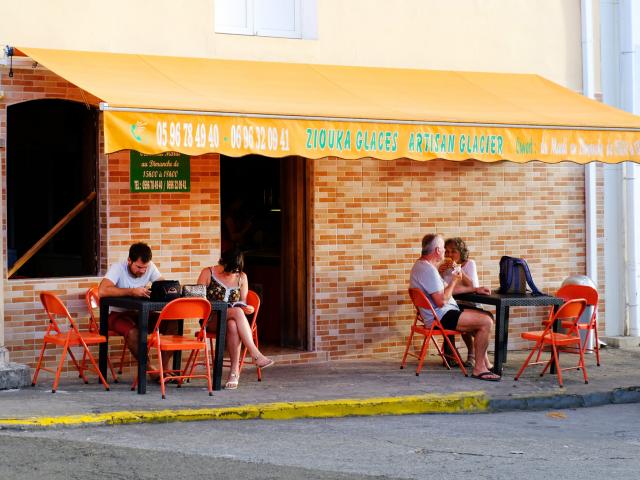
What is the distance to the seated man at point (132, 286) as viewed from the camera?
10.8 m

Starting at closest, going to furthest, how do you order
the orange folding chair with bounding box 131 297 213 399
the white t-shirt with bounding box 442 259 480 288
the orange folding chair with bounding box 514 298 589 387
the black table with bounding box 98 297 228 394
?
the orange folding chair with bounding box 131 297 213 399, the black table with bounding box 98 297 228 394, the orange folding chair with bounding box 514 298 589 387, the white t-shirt with bounding box 442 259 480 288

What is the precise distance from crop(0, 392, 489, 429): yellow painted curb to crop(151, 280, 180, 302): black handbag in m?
1.26

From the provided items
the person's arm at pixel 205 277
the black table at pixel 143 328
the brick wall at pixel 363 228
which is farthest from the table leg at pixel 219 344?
the brick wall at pixel 363 228

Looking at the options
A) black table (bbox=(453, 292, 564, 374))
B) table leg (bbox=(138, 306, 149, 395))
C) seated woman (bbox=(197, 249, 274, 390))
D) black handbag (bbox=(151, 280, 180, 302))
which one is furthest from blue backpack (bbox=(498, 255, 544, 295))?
table leg (bbox=(138, 306, 149, 395))

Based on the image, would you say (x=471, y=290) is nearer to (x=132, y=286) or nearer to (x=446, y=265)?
(x=446, y=265)

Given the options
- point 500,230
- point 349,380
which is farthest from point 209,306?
point 500,230

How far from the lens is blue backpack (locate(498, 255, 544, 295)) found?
12.2 m

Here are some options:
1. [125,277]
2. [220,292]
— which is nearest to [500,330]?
[220,292]

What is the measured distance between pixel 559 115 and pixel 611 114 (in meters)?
0.79

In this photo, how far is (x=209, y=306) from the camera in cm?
1043

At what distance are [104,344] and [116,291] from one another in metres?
0.57

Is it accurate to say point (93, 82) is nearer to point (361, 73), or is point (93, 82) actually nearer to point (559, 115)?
point (361, 73)

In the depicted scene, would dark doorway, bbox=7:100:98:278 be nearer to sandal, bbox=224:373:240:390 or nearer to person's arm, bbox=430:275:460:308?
sandal, bbox=224:373:240:390

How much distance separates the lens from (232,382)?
10.9 meters
